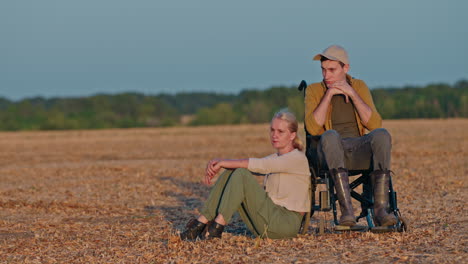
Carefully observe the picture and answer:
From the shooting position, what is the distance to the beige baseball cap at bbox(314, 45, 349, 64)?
6719mm

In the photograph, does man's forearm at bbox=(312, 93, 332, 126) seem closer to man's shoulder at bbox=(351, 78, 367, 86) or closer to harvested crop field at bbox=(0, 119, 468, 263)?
man's shoulder at bbox=(351, 78, 367, 86)

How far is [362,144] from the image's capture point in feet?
21.3

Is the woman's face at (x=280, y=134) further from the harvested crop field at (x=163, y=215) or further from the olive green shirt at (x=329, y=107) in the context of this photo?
the harvested crop field at (x=163, y=215)

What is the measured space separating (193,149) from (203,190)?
10.1 meters

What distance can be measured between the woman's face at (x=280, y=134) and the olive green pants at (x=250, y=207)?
0.37 m

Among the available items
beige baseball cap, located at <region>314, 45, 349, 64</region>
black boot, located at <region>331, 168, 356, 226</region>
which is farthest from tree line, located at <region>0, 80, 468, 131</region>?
black boot, located at <region>331, 168, 356, 226</region>

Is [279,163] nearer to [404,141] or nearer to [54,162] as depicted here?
[54,162]

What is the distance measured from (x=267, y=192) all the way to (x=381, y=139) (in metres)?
1.06

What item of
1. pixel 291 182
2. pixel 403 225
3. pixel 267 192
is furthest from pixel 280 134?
pixel 403 225

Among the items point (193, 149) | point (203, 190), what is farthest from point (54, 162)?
point (203, 190)

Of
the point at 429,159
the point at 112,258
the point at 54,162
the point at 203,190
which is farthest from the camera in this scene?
the point at 54,162

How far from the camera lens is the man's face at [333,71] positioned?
22.3 feet

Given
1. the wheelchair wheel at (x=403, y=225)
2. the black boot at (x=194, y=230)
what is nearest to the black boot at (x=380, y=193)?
the wheelchair wheel at (x=403, y=225)

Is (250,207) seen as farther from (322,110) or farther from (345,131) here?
(345,131)
